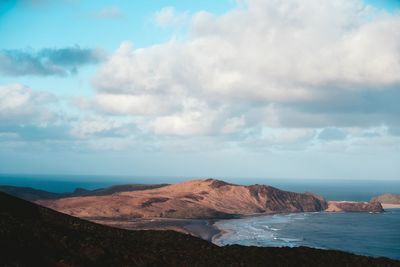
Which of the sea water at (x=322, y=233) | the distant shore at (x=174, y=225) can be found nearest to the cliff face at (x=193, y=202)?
the distant shore at (x=174, y=225)

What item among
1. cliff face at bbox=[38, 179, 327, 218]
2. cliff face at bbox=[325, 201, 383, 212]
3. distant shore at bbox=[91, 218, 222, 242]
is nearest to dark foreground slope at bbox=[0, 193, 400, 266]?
distant shore at bbox=[91, 218, 222, 242]

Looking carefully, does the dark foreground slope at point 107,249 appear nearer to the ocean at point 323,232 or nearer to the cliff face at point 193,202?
the ocean at point 323,232

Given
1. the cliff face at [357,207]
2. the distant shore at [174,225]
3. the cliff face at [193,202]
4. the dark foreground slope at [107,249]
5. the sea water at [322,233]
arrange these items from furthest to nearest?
the cliff face at [357,207]
the cliff face at [193,202]
the distant shore at [174,225]
the sea water at [322,233]
the dark foreground slope at [107,249]

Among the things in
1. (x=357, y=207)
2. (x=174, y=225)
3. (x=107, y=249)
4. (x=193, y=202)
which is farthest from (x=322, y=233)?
(x=107, y=249)

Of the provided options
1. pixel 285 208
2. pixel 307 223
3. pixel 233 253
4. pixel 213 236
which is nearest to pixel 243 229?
pixel 213 236

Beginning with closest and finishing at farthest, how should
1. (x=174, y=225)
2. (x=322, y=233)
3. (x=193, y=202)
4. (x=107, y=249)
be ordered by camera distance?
1. (x=107, y=249)
2. (x=322, y=233)
3. (x=174, y=225)
4. (x=193, y=202)

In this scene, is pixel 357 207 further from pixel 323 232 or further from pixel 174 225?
pixel 174 225

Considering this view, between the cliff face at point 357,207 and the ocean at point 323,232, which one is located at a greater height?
the cliff face at point 357,207
